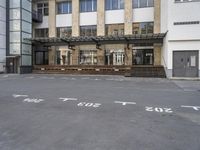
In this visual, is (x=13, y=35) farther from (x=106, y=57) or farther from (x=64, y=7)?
(x=106, y=57)

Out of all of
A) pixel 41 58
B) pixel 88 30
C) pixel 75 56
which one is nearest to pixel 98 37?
pixel 88 30

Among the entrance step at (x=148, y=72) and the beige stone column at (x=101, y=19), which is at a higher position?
the beige stone column at (x=101, y=19)

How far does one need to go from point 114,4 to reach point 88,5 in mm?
3861

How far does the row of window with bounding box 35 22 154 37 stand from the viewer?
32.8 metres

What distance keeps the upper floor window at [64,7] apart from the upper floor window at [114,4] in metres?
5.76

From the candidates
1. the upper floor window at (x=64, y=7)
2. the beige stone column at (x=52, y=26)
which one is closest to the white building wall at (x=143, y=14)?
the upper floor window at (x=64, y=7)

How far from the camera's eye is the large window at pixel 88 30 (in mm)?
35091

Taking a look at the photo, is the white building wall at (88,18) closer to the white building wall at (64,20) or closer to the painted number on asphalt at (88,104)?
the white building wall at (64,20)

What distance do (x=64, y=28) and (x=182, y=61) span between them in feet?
62.0

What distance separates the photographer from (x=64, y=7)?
121 ft

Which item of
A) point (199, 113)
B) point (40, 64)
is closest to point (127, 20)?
point (40, 64)

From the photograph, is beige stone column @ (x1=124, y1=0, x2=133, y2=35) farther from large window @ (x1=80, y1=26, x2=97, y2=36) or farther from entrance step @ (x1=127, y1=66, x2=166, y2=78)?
entrance step @ (x1=127, y1=66, x2=166, y2=78)

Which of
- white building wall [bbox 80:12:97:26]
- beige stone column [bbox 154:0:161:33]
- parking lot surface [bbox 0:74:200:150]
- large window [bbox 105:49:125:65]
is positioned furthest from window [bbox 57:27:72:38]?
parking lot surface [bbox 0:74:200:150]

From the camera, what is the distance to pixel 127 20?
33.1 meters
